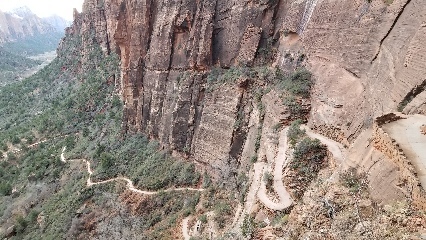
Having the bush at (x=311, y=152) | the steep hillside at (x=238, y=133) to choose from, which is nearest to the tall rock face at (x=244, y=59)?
the steep hillside at (x=238, y=133)

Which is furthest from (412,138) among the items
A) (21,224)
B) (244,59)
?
(21,224)

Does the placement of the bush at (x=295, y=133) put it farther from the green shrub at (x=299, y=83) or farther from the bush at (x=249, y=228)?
the bush at (x=249, y=228)

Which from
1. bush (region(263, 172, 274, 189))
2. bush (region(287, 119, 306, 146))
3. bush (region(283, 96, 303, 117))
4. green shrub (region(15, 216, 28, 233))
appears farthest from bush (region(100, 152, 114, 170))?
bush (region(263, 172, 274, 189))

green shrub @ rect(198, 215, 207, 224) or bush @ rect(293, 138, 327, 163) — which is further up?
bush @ rect(293, 138, 327, 163)

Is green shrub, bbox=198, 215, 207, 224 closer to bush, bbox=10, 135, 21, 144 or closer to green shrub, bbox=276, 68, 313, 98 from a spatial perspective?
green shrub, bbox=276, 68, 313, 98

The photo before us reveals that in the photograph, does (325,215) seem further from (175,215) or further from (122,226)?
(122,226)

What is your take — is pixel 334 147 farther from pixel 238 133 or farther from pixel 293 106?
pixel 238 133

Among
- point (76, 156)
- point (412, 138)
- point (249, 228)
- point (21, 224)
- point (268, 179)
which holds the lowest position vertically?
point (21, 224)

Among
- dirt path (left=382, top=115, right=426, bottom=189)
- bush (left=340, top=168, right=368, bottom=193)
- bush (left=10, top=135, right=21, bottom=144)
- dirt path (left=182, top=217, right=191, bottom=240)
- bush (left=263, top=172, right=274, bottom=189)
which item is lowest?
bush (left=10, top=135, right=21, bottom=144)
